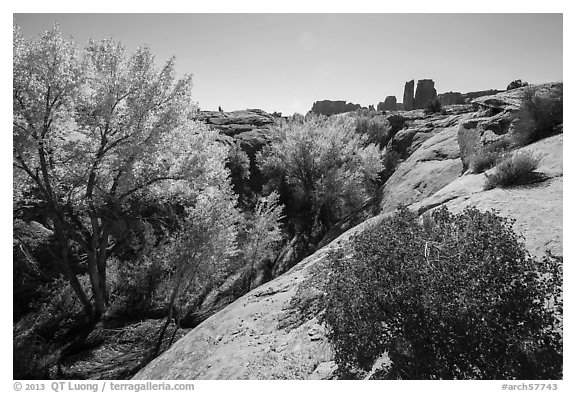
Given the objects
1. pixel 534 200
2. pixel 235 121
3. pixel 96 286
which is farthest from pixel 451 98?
pixel 96 286

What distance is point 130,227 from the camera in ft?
58.7

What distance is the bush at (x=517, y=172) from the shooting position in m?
7.06

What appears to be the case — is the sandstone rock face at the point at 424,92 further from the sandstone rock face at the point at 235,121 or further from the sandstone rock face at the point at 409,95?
the sandstone rock face at the point at 235,121

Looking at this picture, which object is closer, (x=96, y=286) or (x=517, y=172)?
(x=517, y=172)

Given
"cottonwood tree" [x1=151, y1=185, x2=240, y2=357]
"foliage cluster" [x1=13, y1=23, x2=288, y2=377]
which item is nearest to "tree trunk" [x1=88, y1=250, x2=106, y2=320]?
"foliage cluster" [x1=13, y1=23, x2=288, y2=377]

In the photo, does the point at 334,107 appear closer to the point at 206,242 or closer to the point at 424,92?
the point at 424,92

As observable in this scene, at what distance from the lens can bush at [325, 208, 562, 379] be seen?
10.2ft

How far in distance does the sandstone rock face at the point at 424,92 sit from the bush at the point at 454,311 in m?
74.7

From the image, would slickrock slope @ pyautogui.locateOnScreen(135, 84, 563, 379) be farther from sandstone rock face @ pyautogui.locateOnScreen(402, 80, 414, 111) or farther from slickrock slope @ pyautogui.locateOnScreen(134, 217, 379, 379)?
sandstone rock face @ pyautogui.locateOnScreen(402, 80, 414, 111)

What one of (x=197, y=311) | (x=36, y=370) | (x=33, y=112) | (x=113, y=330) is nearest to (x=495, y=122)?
(x=197, y=311)

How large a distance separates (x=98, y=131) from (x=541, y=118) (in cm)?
1438

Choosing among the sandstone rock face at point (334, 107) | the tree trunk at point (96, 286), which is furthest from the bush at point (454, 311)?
the sandstone rock face at point (334, 107)

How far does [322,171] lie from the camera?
24.5 m
